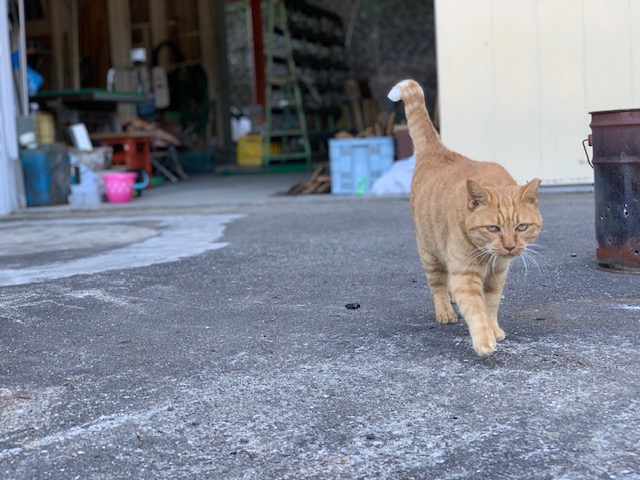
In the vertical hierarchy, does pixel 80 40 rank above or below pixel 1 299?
above

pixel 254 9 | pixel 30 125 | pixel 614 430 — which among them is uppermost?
pixel 254 9

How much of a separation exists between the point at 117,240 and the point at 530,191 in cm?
445

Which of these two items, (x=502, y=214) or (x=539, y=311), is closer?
(x=502, y=214)

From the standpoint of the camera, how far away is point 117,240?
22.7 feet

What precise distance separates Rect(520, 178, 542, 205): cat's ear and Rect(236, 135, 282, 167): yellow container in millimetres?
11247

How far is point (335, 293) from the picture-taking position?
14.8 feet

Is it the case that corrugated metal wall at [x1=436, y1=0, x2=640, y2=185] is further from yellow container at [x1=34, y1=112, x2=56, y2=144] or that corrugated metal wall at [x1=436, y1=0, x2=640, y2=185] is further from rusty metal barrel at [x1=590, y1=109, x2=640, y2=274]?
yellow container at [x1=34, y1=112, x2=56, y2=144]

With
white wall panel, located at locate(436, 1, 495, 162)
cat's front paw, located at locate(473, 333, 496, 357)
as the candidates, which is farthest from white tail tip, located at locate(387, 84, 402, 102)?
white wall panel, located at locate(436, 1, 495, 162)

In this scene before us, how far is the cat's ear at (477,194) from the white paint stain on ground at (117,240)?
297 cm

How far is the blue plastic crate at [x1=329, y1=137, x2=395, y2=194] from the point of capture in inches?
365

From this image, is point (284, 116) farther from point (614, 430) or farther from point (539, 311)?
point (614, 430)

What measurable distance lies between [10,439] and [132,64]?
40.2 ft

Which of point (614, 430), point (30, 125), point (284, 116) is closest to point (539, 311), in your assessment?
point (614, 430)

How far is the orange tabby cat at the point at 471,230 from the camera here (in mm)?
3096
